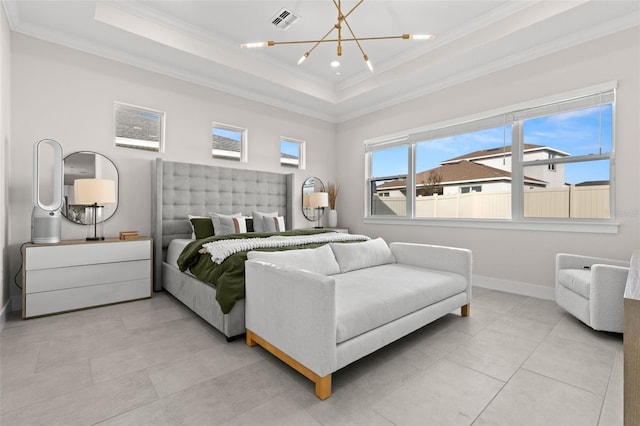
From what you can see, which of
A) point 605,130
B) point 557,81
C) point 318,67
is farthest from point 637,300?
point 318,67

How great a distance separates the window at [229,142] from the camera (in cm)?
455

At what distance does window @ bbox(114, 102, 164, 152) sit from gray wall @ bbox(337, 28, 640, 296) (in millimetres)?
3503

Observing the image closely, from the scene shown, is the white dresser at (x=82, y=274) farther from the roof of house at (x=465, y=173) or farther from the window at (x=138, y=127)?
the roof of house at (x=465, y=173)

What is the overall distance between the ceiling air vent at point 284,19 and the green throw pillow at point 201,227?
2.56m

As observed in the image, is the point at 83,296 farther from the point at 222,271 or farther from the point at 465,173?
the point at 465,173

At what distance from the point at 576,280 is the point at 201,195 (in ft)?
14.2

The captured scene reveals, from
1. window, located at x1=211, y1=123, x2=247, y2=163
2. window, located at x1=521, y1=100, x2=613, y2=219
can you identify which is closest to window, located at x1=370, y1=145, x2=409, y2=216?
window, located at x1=521, y1=100, x2=613, y2=219

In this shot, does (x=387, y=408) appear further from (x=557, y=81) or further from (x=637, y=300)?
(x=557, y=81)

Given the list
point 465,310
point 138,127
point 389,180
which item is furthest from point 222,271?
point 389,180

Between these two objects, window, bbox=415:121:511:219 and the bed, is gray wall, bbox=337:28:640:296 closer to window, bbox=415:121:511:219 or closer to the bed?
window, bbox=415:121:511:219

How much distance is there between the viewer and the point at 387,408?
1521mm

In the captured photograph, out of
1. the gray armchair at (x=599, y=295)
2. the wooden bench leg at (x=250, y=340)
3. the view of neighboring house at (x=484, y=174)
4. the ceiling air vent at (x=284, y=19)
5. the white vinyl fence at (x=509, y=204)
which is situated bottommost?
the wooden bench leg at (x=250, y=340)

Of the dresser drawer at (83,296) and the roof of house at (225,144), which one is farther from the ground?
the roof of house at (225,144)

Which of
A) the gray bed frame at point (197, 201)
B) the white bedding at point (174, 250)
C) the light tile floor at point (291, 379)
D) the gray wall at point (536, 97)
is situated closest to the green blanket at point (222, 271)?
the gray bed frame at point (197, 201)
